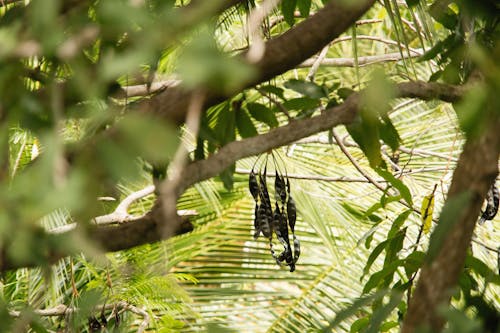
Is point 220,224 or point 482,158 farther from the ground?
point 482,158

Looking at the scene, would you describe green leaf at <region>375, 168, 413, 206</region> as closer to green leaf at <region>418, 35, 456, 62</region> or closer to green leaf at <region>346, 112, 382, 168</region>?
green leaf at <region>418, 35, 456, 62</region>

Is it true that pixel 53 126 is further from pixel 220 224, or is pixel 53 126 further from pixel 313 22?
pixel 220 224

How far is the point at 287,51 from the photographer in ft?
2.74

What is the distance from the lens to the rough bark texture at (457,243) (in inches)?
30.4

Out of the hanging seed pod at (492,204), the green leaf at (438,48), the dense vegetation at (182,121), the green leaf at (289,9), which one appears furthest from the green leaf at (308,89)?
the hanging seed pod at (492,204)

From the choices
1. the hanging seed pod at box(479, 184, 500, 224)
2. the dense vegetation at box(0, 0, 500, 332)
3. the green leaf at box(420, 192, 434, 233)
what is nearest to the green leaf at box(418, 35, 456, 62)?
the dense vegetation at box(0, 0, 500, 332)

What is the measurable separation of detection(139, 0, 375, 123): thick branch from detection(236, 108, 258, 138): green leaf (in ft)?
1.07

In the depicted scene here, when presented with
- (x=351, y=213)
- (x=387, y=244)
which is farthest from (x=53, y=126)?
(x=351, y=213)

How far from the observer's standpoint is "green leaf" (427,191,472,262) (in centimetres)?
78

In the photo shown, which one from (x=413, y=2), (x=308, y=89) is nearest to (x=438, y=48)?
(x=413, y=2)

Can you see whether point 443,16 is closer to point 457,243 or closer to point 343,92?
point 343,92

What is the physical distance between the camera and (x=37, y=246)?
67cm

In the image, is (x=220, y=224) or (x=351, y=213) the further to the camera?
(x=220, y=224)

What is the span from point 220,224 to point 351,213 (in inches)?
30.3
